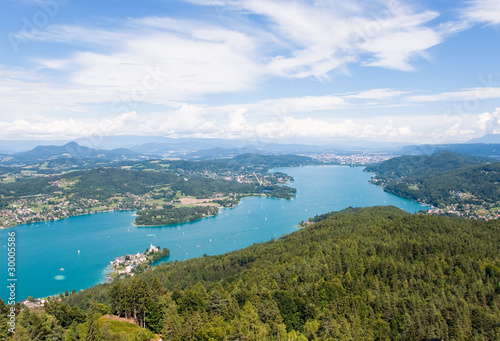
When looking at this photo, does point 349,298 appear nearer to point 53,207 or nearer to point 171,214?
point 171,214

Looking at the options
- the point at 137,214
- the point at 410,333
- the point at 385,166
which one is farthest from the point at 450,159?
the point at 410,333

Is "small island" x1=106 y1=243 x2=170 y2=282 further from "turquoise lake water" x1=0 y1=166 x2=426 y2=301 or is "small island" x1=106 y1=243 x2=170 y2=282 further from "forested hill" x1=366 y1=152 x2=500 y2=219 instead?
"forested hill" x1=366 y1=152 x2=500 y2=219

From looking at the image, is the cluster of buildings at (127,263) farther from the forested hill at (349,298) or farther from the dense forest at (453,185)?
the dense forest at (453,185)

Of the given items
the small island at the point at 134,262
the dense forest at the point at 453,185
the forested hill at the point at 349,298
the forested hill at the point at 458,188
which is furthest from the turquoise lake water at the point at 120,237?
the forested hill at the point at 349,298

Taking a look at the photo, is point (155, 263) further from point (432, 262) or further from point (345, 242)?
point (432, 262)

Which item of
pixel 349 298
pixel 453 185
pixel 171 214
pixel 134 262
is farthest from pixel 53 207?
pixel 453 185

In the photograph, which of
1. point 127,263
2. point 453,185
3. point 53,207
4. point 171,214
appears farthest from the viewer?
point 453,185
